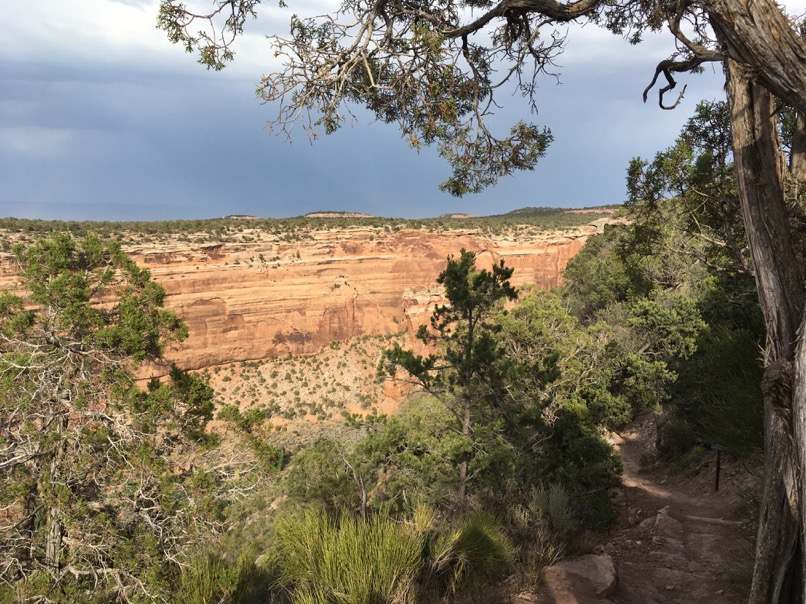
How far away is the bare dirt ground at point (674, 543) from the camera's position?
5.14m

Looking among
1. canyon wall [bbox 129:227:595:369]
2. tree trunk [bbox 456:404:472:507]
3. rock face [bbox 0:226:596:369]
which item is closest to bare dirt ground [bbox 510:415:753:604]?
tree trunk [bbox 456:404:472:507]

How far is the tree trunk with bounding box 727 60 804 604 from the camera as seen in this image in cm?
251

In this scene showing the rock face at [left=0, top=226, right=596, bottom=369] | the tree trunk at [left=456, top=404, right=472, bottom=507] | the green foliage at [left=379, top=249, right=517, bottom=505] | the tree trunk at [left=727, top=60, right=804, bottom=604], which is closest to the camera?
the tree trunk at [left=727, top=60, right=804, bottom=604]

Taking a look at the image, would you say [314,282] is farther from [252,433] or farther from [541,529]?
[541,529]

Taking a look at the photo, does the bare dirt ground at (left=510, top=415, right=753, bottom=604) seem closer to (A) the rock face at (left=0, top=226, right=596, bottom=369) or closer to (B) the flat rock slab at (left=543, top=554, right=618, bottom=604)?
(B) the flat rock slab at (left=543, top=554, right=618, bottom=604)

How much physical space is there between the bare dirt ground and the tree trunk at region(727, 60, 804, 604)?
2485mm

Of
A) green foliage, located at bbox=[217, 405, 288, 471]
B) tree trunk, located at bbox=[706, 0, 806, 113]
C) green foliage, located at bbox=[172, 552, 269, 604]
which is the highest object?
tree trunk, located at bbox=[706, 0, 806, 113]

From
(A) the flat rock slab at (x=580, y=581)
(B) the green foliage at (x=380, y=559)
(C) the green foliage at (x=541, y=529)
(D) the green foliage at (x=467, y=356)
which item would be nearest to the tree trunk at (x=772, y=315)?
(B) the green foliage at (x=380, y=559)

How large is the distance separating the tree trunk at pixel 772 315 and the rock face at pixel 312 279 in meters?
30.7

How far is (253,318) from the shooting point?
3528 centimetres

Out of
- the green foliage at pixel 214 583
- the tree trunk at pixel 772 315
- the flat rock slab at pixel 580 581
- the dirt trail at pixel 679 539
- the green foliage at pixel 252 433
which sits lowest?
the dirt trail at pixel 679 539

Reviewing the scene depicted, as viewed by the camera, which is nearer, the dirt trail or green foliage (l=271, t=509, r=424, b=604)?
green foliage (l=271, t=509, r=424, b=604)

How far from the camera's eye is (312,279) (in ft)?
123

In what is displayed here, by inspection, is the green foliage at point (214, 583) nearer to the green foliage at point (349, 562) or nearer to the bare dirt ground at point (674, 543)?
the green foliage at point (349, 562)
